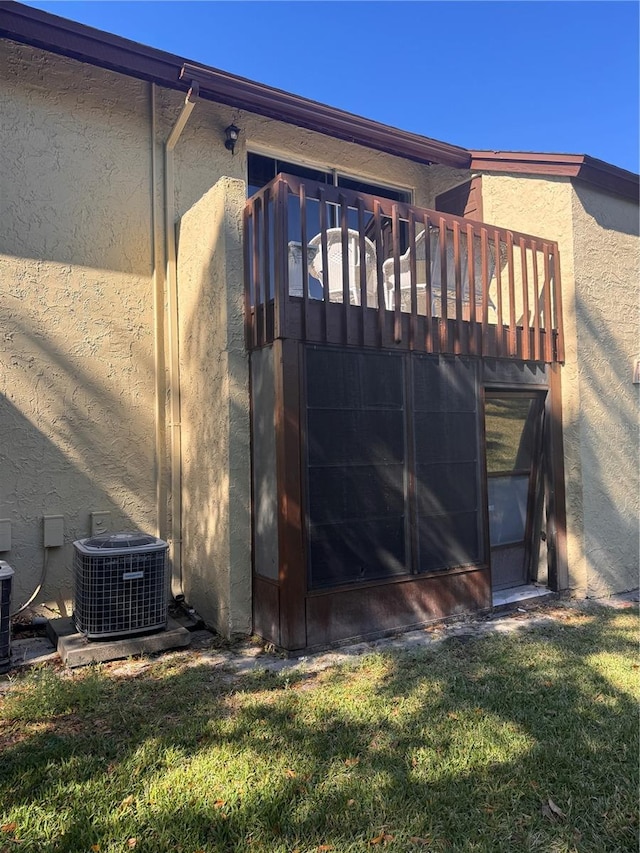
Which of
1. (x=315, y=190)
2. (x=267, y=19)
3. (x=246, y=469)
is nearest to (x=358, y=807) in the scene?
(x=246, y=469)

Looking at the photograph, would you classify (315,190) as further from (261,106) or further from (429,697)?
(429,697)

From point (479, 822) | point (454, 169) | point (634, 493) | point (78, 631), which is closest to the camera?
point (479, 822)

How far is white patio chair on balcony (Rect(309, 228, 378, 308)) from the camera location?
4.62m

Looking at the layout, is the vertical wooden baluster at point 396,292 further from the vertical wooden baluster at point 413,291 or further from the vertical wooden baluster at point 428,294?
the vertical wooden baluster at point 428,294

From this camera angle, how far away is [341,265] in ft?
15.3

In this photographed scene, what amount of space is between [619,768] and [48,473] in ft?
14.3

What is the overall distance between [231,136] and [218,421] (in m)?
2.99

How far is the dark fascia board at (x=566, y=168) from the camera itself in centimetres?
567

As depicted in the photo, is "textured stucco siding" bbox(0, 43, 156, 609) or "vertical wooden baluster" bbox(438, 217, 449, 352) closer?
"textured stucco siding" bbox(0, 43, 156, 609)

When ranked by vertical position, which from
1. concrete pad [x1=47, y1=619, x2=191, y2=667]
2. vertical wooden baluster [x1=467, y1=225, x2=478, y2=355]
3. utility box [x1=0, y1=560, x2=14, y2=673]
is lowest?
concrete pad [x1=47, y1=619, x2=191, y2=667]

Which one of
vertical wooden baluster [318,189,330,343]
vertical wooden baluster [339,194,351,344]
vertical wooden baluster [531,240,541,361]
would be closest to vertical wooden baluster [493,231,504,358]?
vertical wooden baluster [531,240,541,361]

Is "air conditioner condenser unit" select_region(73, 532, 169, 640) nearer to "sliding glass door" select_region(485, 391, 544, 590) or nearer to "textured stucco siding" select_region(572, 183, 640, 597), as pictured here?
"sliding glass door" select_region(485, 391, 544, 590)

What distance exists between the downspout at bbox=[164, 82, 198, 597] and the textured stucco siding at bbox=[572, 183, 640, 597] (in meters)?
3.92

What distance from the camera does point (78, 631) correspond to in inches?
163
